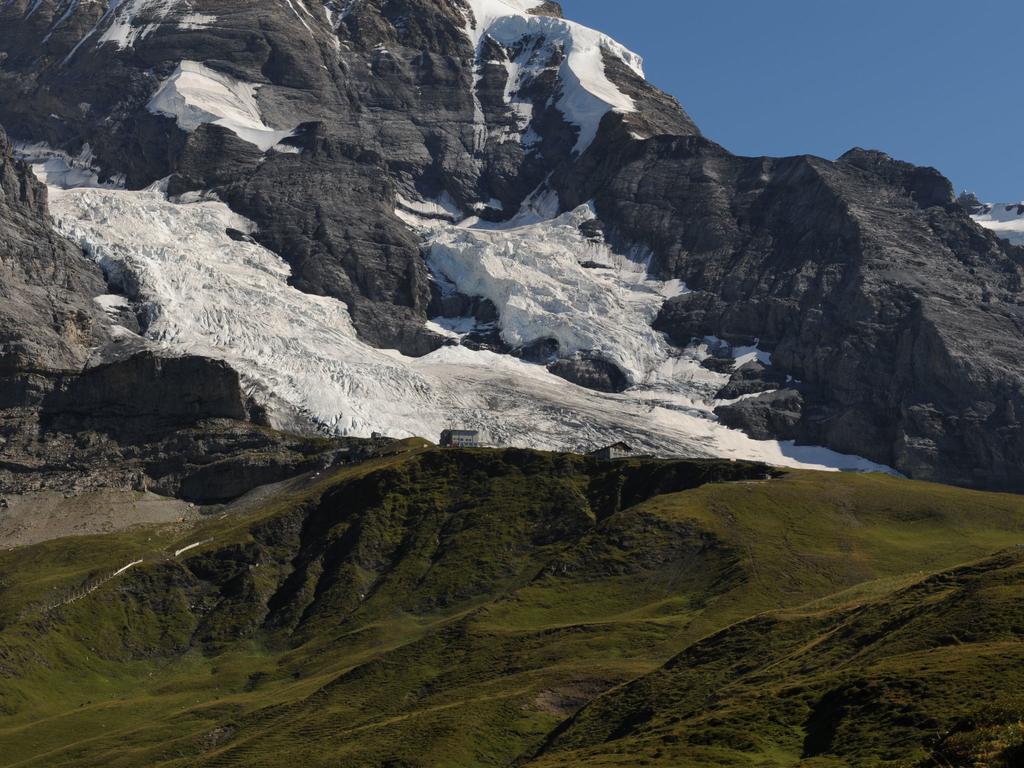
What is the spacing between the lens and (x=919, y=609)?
161000 mm

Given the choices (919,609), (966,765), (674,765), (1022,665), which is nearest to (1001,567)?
(919,609)

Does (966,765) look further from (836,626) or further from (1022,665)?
(836,626)

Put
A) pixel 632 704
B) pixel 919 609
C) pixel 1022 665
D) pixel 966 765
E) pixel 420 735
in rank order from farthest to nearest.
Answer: pixel 420 735 < pixel 632 704 < pixel 919 609 < pixel 1022 665 < pixel 966 765

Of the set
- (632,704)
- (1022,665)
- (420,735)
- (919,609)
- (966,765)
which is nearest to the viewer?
(966,765)

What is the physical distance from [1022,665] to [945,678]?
616 cm

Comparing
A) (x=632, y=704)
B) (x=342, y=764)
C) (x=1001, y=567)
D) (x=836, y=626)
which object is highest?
(x=1001, y=567)

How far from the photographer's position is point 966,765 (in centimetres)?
8275

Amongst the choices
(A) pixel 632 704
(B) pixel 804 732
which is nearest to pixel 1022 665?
(B) pixel 804 732

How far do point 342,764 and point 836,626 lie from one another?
5871 centimetres

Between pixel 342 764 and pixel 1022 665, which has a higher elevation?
pixel 1022 665

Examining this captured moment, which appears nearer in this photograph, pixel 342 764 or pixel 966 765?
pixel 966 765

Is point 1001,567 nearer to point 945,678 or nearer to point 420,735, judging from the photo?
point 945,678

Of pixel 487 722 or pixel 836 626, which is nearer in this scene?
pixel 836 626

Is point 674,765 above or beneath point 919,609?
beneath
